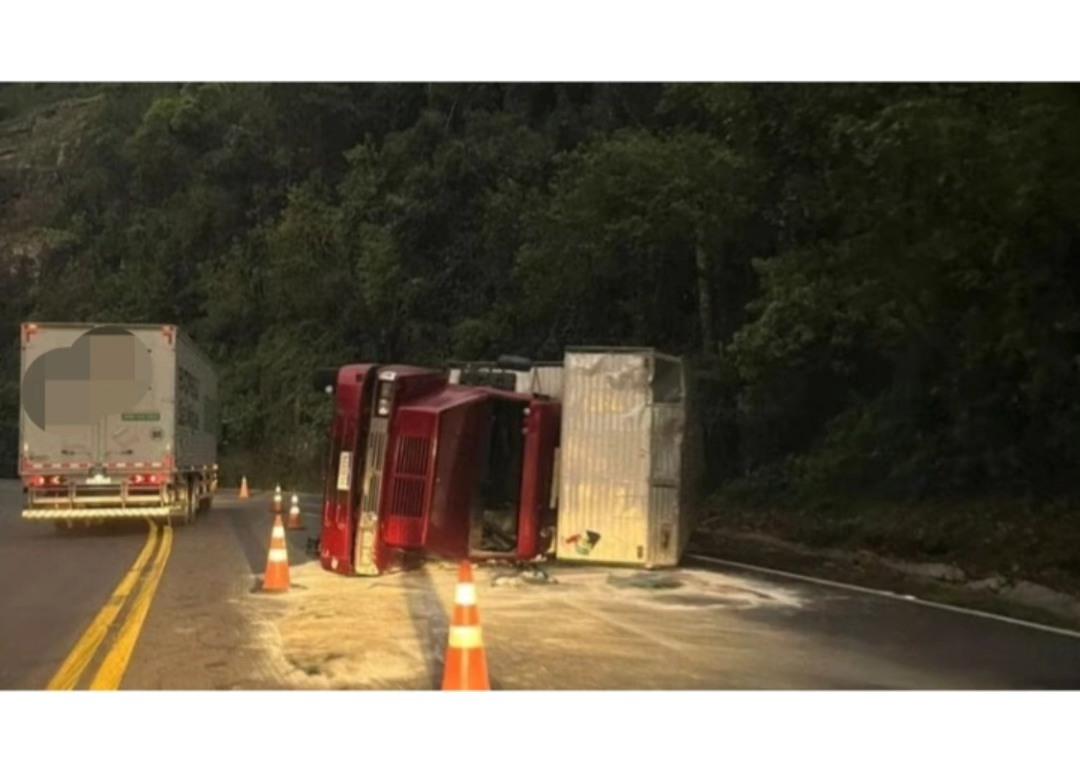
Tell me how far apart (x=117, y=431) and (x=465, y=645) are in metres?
11.0

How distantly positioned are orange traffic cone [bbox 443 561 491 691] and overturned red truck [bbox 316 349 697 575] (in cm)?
412

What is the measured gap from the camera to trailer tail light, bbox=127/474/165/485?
51.1 ft

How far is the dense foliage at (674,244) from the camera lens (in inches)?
383

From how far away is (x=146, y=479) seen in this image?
51.4 feet

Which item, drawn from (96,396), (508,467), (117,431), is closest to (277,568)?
(508,467)

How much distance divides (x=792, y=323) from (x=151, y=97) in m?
6.99

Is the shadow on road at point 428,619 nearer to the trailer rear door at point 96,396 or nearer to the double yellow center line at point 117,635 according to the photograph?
the double yellow center line at point 117,635

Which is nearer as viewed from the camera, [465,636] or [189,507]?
[465,636]

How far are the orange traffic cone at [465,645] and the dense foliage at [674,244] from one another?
18.2ft

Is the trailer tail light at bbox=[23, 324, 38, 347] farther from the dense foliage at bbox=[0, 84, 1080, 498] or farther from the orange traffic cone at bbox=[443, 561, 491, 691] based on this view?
the orange traffic cone at bbox=[443, 561, 491, 691]

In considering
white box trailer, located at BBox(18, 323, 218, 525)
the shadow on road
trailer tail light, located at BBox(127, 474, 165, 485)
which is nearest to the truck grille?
the shadow on road

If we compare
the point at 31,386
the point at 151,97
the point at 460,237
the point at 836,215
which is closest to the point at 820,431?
the point at 836,215

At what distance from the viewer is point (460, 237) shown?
13.6 m

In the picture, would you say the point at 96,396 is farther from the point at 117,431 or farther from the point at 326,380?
the point at 326,380
